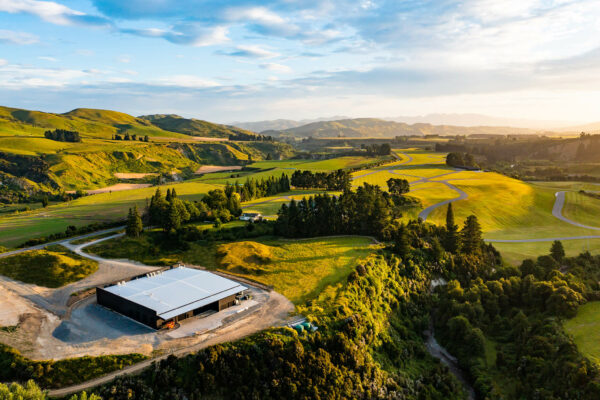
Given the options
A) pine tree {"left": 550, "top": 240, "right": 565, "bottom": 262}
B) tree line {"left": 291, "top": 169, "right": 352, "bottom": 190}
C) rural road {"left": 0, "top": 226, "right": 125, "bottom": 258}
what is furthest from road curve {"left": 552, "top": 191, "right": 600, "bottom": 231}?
rural road {"left": 0, "top": 226, "right": 125, "bottom": 258}

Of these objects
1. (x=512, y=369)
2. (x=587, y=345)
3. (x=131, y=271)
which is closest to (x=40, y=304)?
(x=131, y=271)

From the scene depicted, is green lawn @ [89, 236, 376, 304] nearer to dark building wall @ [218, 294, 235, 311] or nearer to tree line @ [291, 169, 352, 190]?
dark building wall @ [218, 294, 235, 311]

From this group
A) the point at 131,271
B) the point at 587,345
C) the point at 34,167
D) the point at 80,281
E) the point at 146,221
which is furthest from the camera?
the point at 34,167

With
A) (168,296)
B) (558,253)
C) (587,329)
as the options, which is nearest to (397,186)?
(558,253)

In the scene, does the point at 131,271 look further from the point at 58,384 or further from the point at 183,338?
the point at 58,384

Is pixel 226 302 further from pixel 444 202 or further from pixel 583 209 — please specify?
pixel 583 209
